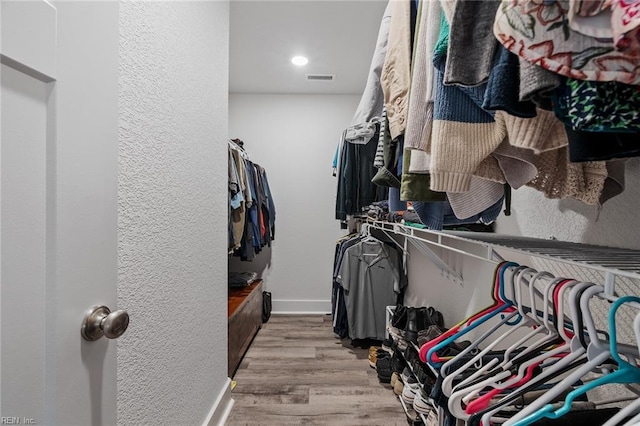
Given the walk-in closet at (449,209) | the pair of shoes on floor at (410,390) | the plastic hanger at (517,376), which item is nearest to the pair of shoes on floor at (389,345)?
the walk-in closet at (449,209)

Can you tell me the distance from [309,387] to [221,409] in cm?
57

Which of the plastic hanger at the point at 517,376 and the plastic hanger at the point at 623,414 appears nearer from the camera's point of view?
the plastic hanger at the point at 623,414

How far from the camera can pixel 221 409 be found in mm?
1520

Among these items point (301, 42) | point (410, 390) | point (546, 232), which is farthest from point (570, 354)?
point (301, 42)

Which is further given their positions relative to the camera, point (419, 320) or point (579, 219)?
point (419, 320)

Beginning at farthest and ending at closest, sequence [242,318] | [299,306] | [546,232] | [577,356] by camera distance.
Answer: [299,306] < [242,318] < [546,232] < [577,356]

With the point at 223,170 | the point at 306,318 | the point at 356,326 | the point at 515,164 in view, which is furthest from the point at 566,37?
the point at 306,318

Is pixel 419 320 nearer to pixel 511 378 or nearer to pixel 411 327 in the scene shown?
pixel 411 327

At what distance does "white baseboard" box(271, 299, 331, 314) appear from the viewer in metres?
3.35

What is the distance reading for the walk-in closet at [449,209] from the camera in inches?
16.1

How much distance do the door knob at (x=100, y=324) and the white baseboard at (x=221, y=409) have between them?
1074 millimetres

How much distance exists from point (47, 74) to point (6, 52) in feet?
0.19

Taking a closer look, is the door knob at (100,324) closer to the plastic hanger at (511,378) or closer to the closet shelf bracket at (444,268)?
the plastic hanger at (511,378)

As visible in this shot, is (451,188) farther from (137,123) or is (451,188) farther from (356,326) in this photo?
(356,326)
